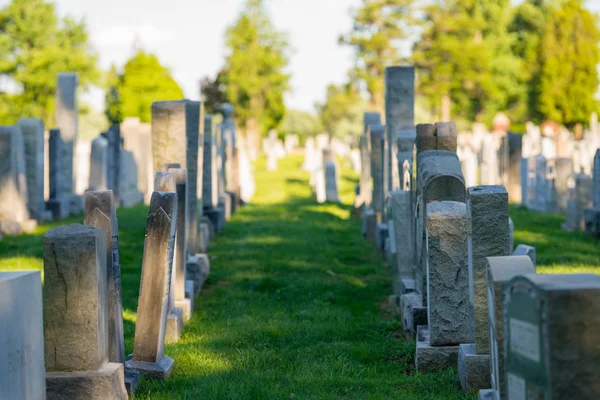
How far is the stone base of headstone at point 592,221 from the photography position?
1358 centimetres

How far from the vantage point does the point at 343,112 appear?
76.9 meters

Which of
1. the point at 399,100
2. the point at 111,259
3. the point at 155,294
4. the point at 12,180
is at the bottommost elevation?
the point at 155,294

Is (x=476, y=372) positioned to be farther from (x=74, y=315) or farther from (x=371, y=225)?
(x=371, y=225)

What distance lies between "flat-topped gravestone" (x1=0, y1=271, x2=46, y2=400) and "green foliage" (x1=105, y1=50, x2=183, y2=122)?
46322 mm

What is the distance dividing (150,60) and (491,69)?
23518mm

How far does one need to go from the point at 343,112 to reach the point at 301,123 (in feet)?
76.8

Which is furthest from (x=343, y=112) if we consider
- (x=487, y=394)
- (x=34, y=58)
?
(x=487, y=394)

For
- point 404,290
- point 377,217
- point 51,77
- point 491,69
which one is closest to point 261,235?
point 377,217

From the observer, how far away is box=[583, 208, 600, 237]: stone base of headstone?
1358cm

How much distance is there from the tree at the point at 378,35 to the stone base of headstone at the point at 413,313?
156ft

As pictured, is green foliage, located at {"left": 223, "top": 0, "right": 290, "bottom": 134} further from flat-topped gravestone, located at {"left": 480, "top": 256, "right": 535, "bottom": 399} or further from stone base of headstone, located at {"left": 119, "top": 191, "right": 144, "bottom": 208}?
flat-topped gravestone, located at {"left": 480, "top": 256, "right": 535, "bottom": 399}

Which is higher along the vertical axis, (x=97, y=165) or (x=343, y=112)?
(x=343, y=112)

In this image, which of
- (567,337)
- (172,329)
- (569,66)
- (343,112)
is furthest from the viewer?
(343,112)

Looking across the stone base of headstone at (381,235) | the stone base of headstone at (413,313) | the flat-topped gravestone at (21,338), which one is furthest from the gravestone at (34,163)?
the flat-topped gravestone at (21,338)
